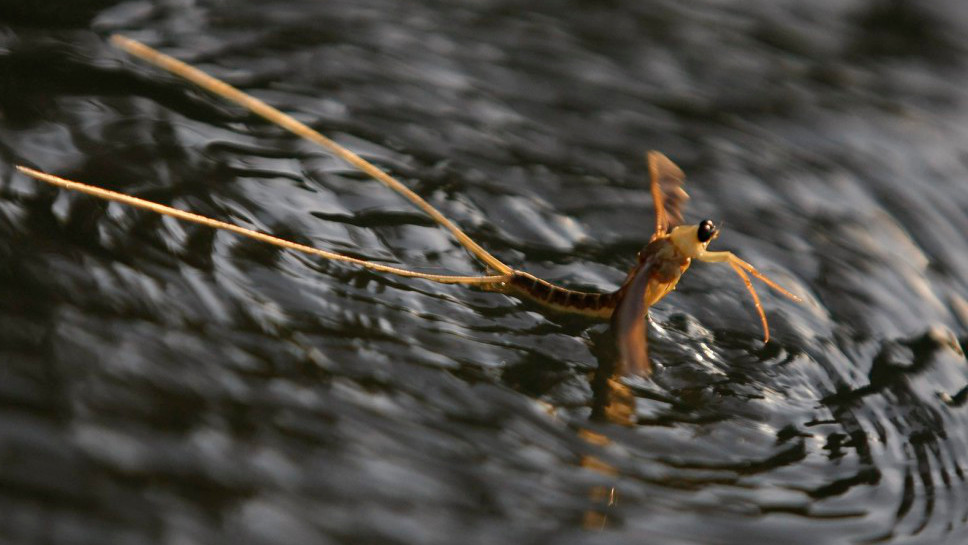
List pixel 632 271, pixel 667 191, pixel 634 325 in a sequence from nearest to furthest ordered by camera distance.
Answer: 1. pixel 634 325
2. pixel 632 271
3. pixel 667 191

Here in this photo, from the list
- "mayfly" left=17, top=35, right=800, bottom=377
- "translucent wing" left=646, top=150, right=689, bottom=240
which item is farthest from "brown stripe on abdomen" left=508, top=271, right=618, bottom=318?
"translucent wing" left=646, top=150, right=689, bottom=240

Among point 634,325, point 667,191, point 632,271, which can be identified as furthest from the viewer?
point 667,191

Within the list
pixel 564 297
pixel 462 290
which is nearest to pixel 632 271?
pixel 564 297

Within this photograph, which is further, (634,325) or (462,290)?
(462,290)

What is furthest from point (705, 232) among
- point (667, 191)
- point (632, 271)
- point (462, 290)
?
point (462, 290)

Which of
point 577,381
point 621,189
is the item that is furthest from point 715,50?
point 577,381

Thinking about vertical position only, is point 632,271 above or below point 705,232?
below

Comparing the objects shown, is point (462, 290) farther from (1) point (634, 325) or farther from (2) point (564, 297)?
(1) point (634, 325)

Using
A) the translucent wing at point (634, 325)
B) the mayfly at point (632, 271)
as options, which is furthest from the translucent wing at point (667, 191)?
the translucent wing at point (634, 325)

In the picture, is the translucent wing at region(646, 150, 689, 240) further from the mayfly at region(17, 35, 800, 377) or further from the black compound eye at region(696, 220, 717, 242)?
the black compound eye at region(696, 220, 717, 242)
